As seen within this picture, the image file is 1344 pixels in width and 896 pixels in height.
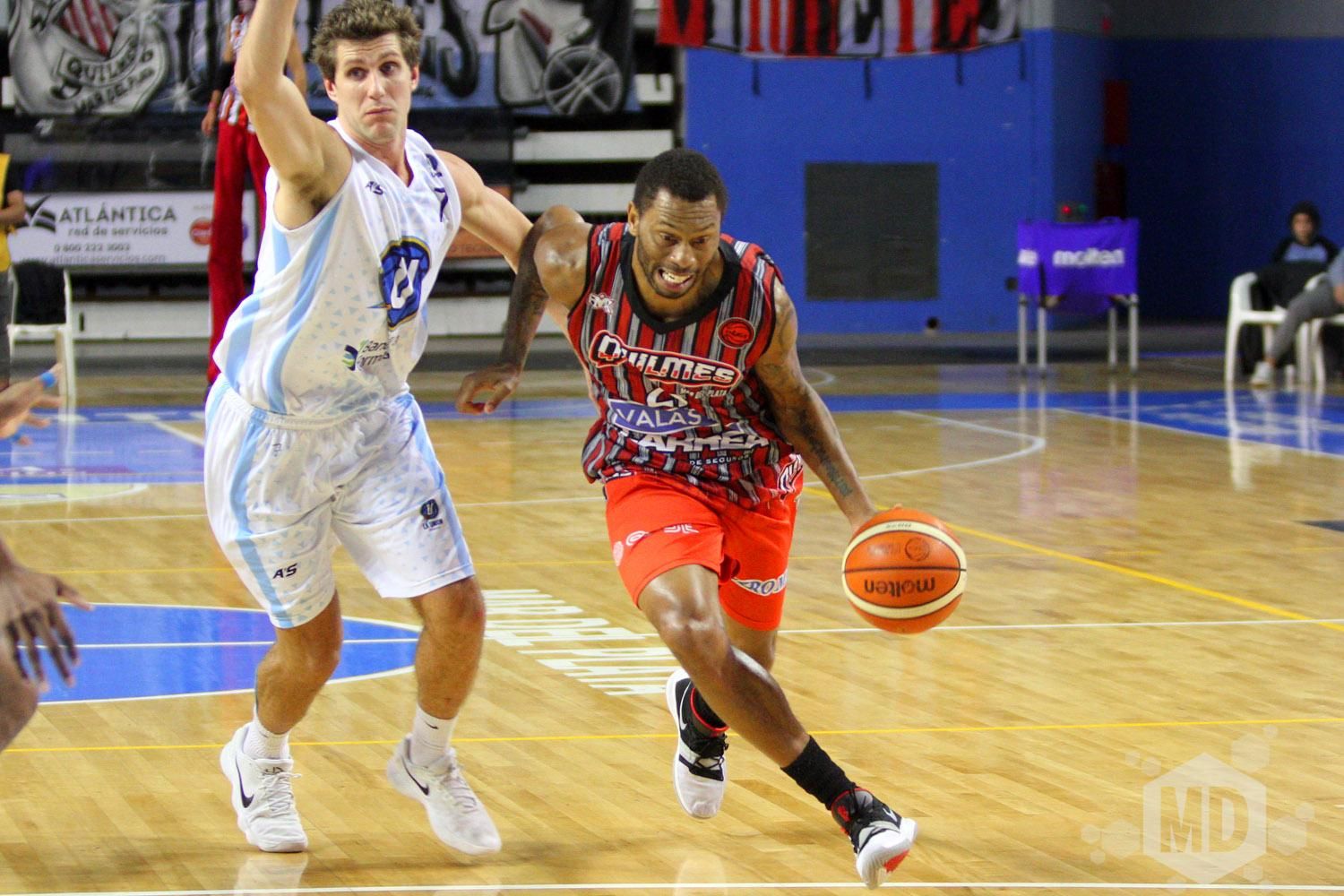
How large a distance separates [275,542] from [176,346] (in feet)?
54.4

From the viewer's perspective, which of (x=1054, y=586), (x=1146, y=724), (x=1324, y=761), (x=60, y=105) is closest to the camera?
(x=1324, y=761)

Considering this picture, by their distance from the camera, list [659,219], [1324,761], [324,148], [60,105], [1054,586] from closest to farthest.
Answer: [324,148] → [659,219] → [1324,761] → [1054,586] → [60,105]

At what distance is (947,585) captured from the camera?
13.9ft

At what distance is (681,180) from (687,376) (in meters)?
0.46

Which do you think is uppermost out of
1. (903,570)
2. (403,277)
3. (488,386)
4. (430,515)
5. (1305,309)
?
(403,277)

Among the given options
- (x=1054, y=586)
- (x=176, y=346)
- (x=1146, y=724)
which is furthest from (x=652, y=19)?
(x=1146, y=724)

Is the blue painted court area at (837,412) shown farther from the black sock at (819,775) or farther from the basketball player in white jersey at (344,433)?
the black sock at (819,775)

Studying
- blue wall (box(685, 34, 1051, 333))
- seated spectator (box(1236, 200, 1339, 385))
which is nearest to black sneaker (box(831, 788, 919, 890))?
seated spectator (box(1236, 200, 1339, 385))

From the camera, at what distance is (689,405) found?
4359 mm

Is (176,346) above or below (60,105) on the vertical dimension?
below

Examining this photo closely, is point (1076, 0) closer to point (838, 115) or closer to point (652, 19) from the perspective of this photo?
point (838, 115)

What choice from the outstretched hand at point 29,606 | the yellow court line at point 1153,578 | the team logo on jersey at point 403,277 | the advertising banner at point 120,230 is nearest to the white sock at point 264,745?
the team logo on jersey at point 403,277

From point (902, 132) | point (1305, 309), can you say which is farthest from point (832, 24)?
point (1305, 309)

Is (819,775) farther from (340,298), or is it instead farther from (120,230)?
(120,230)
